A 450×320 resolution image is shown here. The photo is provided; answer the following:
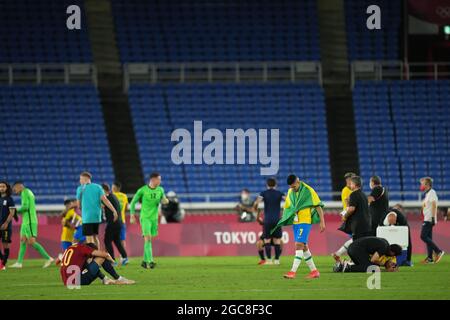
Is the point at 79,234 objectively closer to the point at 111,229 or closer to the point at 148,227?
the point at 111,229

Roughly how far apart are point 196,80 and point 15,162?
28.8 ft

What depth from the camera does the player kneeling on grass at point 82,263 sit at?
20.0 meters

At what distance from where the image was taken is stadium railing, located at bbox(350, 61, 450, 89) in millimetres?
46344

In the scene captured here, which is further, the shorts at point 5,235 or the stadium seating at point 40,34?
the stadium seating at point 40,34

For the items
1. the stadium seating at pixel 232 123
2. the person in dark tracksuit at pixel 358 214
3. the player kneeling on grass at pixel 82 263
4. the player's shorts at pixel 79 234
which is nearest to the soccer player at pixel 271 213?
the player's shorts at pixel 79 234

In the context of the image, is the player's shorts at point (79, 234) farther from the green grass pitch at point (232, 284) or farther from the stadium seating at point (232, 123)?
the stadium seating at point (232, 123)

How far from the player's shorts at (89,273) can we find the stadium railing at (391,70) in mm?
27011

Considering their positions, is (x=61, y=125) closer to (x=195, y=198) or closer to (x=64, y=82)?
(x=64, y=82)

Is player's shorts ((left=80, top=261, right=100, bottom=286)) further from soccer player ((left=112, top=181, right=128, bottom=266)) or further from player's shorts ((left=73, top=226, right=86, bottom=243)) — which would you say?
soccer player ((left=112, top=181, right=128, bottom=266))

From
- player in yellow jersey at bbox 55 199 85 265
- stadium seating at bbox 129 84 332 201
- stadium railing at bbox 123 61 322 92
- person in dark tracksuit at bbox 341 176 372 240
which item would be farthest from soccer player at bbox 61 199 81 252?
stadium railing at bbox 123 61 322 92

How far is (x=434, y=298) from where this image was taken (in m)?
17.9

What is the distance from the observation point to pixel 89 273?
20438 millimetres

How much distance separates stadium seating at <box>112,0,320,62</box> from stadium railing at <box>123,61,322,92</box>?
462 mm
